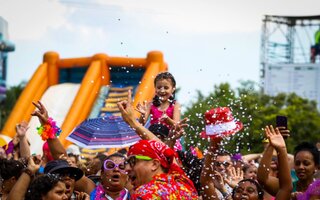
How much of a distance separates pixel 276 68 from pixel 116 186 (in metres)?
61.6

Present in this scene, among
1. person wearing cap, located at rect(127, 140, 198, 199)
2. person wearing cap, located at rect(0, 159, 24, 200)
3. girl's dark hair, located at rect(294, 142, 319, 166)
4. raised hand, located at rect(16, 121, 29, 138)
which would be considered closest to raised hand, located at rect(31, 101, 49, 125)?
person wearing cap, located at rect(0, 159, 24, 200)

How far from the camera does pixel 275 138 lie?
6.36 m

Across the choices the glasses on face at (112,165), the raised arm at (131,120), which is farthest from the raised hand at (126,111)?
the glasses on face at (112,165)

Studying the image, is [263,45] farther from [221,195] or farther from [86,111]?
[221,195]

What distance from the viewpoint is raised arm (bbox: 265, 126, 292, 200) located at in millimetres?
6344

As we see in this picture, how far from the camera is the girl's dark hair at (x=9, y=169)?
23.4 ft

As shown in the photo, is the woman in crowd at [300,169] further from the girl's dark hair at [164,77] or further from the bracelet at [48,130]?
the bracelet at [48,130]

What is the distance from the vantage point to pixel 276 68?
2670 inches

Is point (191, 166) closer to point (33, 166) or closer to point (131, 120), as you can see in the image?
point (131, 120)

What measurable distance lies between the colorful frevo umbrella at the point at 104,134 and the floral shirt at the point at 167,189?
3526 mm

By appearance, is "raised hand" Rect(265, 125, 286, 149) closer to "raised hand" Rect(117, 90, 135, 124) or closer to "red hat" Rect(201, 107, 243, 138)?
"red hat" Rect(201, 107, 243, 138)

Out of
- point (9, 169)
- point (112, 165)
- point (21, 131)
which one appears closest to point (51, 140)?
point (9, 169)

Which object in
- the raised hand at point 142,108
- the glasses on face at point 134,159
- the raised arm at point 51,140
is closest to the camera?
the glasses on face at point 134,159

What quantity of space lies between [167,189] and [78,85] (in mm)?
17924
